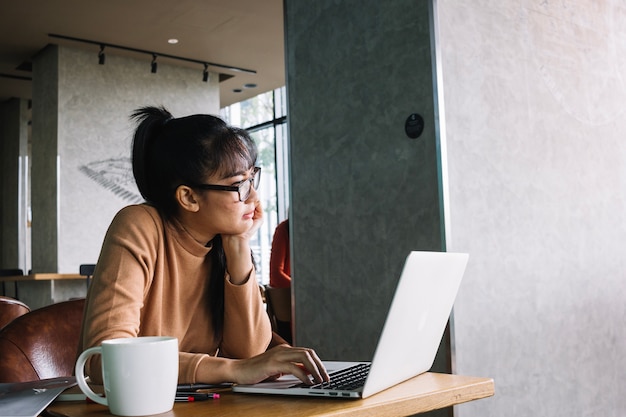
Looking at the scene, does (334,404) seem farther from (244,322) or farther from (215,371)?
(244,322)

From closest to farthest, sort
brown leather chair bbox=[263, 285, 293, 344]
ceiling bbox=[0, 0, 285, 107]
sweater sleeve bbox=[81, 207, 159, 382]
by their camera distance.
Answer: sweater sleeve bbox=[81, 207, 159, 382]
brown leather chair bbox=[263, 285, 293, 344]
ceiling bbox=[0, 0, 285, 107]

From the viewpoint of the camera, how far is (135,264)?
1.29 m

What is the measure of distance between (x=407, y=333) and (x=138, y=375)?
0.38 metres

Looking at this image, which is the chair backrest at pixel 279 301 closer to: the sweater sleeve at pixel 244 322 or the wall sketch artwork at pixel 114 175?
the sweater sleeve at pixel 244 322

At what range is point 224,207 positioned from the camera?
1.42m

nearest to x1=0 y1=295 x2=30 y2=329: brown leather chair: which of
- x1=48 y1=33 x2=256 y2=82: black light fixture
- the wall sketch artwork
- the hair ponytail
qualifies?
the hair ponytail

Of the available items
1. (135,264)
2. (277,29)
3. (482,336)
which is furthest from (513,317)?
(277,29)

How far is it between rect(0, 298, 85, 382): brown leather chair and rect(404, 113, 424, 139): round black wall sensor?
1239mm

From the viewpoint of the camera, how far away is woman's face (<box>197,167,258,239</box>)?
1423 mm

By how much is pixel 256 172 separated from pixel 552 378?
5.33 feet

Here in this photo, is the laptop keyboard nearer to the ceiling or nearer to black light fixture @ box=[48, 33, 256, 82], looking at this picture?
the ceiling

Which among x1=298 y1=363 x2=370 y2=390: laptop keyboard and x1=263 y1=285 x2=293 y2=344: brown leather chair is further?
x1=263 y1=285 x2=293 y2=344: brown leather chair

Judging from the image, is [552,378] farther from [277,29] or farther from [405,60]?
[277,29]

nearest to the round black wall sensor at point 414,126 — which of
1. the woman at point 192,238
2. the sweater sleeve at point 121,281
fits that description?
the woman at point 192,238
